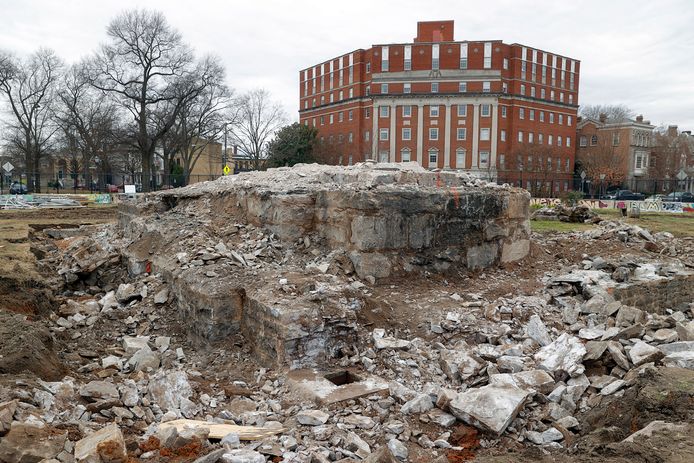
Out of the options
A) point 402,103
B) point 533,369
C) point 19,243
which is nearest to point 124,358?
point 533,369

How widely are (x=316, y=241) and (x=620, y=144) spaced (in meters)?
59.8

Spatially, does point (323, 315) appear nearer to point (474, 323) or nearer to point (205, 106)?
point (474, 323)

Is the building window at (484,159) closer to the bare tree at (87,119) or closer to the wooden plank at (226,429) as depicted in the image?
the bare tree at (87,119)

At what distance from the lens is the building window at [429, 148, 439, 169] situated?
52.7 meters

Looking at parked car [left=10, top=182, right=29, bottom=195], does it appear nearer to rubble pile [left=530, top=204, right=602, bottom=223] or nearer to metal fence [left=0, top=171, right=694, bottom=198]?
metal fence [left=0, top=171, right=694, bottom=198]

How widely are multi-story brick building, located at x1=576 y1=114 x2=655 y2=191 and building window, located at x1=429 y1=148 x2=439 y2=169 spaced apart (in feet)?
47.6

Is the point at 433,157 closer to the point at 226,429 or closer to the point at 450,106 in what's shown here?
the point at 450,106

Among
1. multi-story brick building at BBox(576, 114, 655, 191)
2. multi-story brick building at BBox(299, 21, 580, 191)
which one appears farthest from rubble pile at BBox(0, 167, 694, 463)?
multi-story brick building at BBox(576, 114, 655, 191)

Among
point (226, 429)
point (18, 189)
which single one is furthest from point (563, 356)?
point (18, 189)

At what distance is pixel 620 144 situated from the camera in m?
59.7

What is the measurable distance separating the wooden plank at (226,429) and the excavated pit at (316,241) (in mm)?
1438

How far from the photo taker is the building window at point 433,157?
52656 mm

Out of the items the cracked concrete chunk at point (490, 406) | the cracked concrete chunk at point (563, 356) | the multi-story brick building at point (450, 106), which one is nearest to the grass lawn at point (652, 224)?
the cracked concrete chunk at point (563, 356)

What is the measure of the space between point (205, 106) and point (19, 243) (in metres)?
27.9
